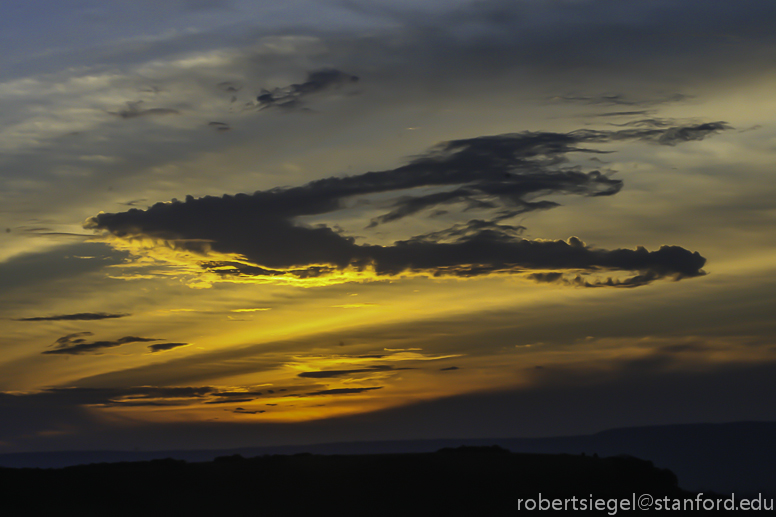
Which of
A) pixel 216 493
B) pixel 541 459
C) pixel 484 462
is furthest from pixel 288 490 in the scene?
pixel 541 459

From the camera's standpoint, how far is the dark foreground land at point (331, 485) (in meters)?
44.6

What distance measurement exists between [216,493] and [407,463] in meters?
13.6

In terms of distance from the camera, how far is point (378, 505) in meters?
45.3

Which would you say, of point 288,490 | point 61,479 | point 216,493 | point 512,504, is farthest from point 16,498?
point 512,504

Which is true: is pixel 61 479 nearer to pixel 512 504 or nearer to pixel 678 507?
pixel 512 504

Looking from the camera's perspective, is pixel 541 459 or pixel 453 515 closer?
pixel 453 515

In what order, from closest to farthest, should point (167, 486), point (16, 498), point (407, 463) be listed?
point (16, 498) → point (167, 486) → point (407, 463)

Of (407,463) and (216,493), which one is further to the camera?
(407,463)

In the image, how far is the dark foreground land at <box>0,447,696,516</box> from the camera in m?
44.6

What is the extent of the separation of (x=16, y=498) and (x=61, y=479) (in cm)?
345

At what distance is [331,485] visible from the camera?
48.1m

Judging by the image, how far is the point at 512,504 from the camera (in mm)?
45250

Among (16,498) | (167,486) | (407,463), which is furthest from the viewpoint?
(407,463)

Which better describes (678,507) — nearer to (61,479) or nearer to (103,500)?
(103,500)
